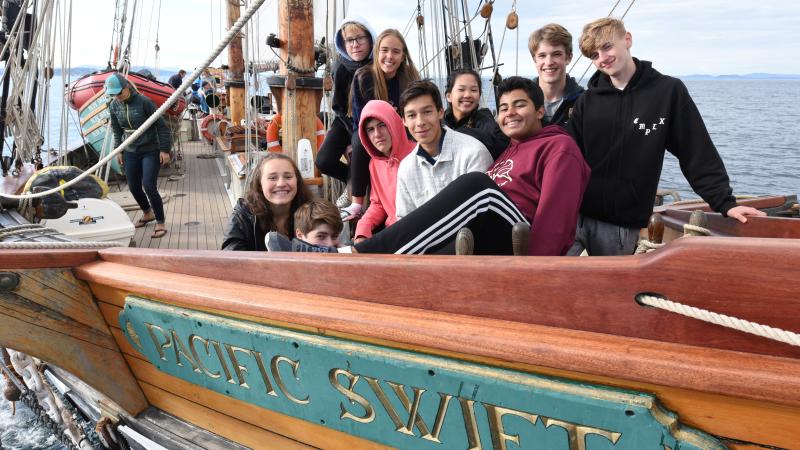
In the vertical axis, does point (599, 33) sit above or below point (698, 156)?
above

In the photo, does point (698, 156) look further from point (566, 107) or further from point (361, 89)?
point (361, 89)

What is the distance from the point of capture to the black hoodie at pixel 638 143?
1.78 meters

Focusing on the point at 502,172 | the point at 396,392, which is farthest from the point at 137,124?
the point at 396,392

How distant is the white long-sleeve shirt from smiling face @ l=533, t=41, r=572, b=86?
0.47 meters

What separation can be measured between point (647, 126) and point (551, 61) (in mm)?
523

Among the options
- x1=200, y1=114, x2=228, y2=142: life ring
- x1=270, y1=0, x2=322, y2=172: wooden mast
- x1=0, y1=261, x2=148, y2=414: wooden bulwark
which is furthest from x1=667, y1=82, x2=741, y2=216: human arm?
x1=200, y1=114, x2=228, y2=142: life ring

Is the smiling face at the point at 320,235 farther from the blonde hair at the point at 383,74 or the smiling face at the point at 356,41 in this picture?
the smiling face at the point at 356,41

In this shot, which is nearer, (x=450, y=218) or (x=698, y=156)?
(x=450, y=218)

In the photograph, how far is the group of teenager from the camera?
→ 1599 millimetres

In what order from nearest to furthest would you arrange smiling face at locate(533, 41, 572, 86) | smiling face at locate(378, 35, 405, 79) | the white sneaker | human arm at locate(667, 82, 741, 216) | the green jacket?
1. human arm at locate(667, 82, 741, 216)
2. smiling face at locate(533, 41, 572, 86)
3. smiling face at locate(378, 35, 405, 79)
4. the white sneaker
5. the green jacket

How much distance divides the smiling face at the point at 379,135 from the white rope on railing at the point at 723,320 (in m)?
1.46

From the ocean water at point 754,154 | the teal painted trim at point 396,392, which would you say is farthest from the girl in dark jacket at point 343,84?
the ocean water at point 754,154

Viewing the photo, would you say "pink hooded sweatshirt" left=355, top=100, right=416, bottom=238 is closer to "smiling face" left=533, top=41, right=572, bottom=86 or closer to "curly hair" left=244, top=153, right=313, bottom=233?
"curly hair" left=244, top=153, right=313, bottom=233

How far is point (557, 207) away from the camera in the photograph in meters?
1.61
